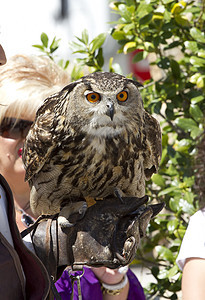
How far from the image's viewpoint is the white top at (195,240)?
200 cm

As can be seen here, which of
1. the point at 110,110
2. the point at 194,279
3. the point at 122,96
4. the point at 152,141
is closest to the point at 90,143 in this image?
the point at 110,110

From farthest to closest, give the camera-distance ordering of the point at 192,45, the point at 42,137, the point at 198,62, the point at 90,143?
the point at 192,45 → the point at 198,62 → the point at 42,137 → the point at 90,143

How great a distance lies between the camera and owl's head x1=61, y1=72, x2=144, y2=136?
6.00ft

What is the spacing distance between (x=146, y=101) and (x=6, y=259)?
2.14 m

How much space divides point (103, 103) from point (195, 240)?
776mm

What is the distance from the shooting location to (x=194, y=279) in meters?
1.95

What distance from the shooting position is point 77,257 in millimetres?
1658

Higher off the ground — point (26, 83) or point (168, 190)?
point (26, 83)

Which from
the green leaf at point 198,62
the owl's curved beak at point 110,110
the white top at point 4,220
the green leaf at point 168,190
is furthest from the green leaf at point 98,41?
the white top at point 4,220

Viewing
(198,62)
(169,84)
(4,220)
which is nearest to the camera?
(4,220)

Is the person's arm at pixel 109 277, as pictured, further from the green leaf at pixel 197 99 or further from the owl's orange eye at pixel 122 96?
the green leaf at pixel 197 99

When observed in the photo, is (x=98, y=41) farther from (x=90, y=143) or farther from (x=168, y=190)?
(x=90, y=143)

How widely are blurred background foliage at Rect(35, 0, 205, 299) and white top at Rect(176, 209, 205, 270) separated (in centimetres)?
63

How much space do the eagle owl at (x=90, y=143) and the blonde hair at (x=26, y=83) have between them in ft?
1.26
